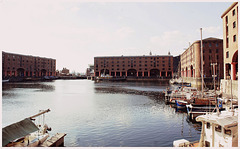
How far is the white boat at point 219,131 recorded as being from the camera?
1270cm

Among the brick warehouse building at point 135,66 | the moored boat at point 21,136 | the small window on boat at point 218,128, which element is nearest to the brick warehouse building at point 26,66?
the brick warehouse building at point 135,66

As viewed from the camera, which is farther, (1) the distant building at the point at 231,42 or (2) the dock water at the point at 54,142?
(1) the distant building at the point at 231,42

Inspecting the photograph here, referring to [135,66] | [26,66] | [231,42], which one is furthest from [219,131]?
[26,66]

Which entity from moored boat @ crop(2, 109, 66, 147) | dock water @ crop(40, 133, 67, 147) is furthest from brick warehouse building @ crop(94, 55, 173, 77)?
moored boat @ crop(2, 109, 66, 147)

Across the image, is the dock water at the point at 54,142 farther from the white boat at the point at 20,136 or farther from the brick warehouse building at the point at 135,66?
the brick warehouse building at the point at 135,66

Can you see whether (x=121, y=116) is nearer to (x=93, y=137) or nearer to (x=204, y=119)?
(x=93, y=137)

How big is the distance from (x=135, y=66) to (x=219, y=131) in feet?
439

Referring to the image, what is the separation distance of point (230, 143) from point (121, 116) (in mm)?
16936

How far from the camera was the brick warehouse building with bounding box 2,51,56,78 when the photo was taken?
431 feet

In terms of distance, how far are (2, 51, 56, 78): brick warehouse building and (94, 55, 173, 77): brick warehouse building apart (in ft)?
181

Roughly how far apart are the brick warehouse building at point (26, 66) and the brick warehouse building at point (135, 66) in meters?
55.1

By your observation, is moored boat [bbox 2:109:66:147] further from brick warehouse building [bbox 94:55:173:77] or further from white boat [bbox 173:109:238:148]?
brick warehouse building [bbox 94:55:173:77]

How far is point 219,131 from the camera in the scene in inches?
530

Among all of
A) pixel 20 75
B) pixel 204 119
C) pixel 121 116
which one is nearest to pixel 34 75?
pixel 20 75
